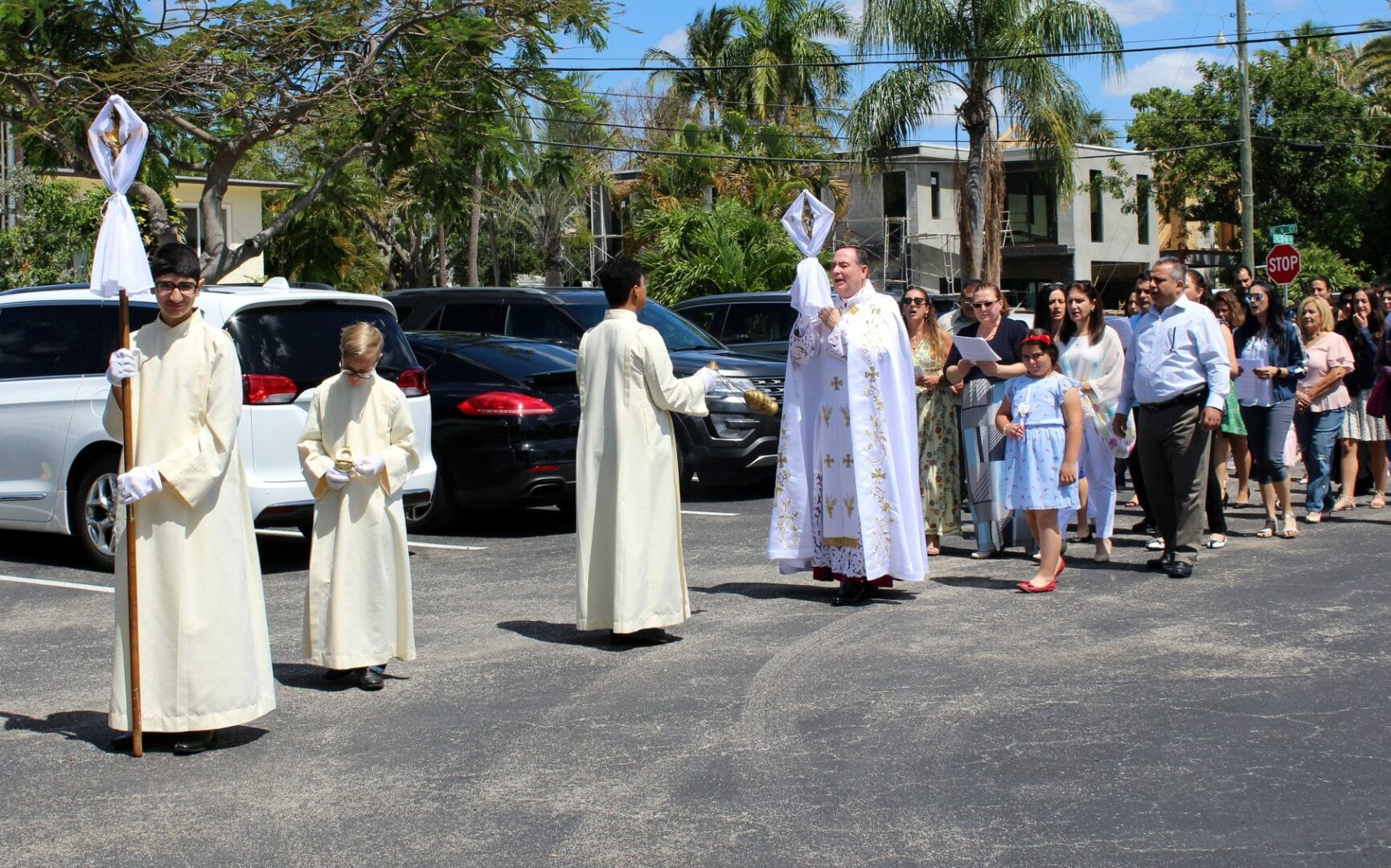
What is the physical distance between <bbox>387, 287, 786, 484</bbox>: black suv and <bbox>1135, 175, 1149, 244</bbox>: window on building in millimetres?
33574

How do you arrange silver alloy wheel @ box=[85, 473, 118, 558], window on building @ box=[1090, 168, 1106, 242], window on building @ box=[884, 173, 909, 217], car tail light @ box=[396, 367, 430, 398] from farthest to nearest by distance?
window on building @ box=[1090, 168, 1106, 242] → window on building @ box=[884, 173, 909, 217] → car tail light @ box=[396, 367, 430, 398] → silver alloy wheel @ box=[85, 473, 118, 558]

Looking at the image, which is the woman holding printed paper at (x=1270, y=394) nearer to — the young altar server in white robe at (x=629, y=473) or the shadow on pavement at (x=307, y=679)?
the young altar server in white robe at (x=629, y=473)

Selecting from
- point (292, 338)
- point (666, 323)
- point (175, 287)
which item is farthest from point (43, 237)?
point (175, 287)

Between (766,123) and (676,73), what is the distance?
20.5 feet

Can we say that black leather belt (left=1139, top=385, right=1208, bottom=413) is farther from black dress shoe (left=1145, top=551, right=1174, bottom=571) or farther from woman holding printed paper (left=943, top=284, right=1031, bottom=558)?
woman holding printed paper (left=943, top=284, right=1031, bottom=558)

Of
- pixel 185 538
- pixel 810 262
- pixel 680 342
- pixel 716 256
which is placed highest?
pixel 716 256

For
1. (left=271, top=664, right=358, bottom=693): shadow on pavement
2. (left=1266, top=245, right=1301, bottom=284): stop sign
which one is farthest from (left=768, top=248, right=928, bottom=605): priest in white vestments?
(left=1266, top=245, right=1301, bottom=284): stop sign

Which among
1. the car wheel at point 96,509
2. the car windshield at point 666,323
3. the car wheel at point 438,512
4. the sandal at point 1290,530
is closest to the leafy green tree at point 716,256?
the car windshield at point 666,323

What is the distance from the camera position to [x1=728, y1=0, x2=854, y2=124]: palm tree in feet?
138

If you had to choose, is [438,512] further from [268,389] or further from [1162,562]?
[1162,562]

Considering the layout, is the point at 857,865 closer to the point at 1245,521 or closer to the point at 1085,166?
the point at 1245,521

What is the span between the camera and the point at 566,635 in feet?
26.5

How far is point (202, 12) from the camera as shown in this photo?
1762 centimetres

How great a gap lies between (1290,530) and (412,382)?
20.4 ft
